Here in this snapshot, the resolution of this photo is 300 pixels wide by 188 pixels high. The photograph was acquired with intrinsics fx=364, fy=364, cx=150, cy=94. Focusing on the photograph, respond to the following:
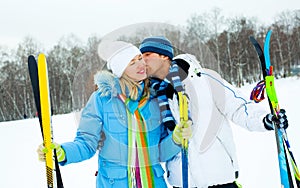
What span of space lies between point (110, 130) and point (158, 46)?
20.6 inches

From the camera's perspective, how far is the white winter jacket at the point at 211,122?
1995mm

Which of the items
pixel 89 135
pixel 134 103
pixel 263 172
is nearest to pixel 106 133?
pixel 89 135

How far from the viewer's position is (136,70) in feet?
6.32

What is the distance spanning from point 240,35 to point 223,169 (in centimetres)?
2988

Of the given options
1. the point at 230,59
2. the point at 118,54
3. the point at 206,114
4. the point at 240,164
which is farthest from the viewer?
the point at 230,59

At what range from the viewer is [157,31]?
1.95 meters

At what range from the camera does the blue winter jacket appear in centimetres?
192

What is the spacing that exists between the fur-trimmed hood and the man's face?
19 centimetres

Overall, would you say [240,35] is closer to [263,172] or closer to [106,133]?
[263,172]

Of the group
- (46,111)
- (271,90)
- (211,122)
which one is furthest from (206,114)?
(46,111)

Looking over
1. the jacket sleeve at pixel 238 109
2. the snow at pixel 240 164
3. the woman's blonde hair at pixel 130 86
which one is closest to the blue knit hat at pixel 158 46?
the woman's blonde hair at pixel 130 86

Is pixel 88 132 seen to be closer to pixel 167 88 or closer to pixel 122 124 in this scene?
pixel 122 124

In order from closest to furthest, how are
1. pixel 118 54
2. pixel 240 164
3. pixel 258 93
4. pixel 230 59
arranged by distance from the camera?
pixel 118 54 < pixel 258 93 < pixel 240 164 < pixel 230 59

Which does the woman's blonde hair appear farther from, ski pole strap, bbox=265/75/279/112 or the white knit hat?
ski pole strap, bbox=265/75/279/112
